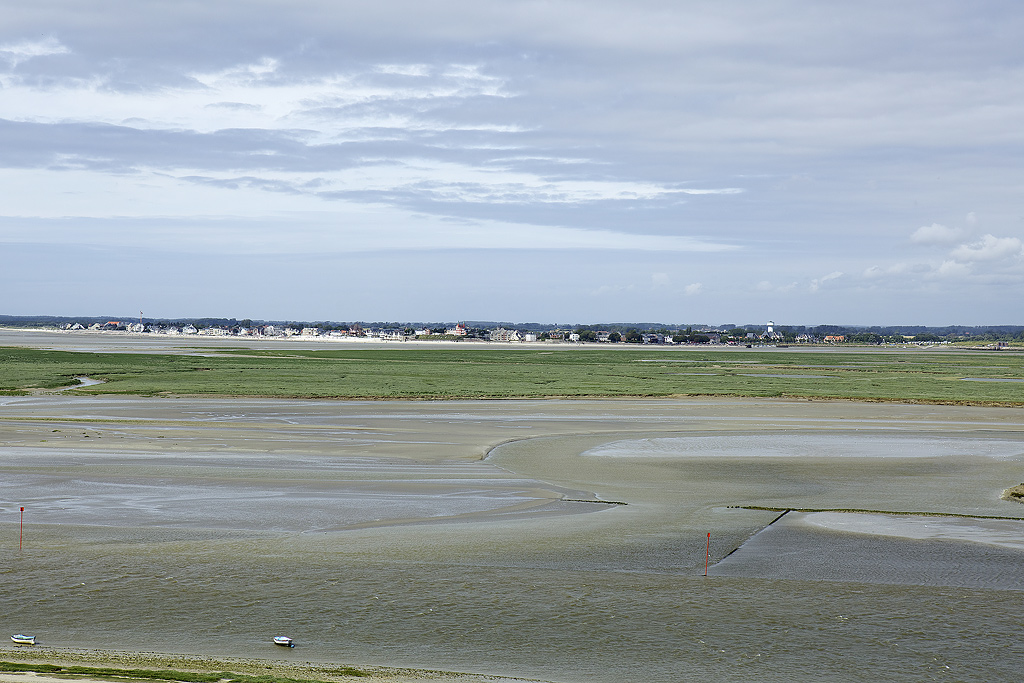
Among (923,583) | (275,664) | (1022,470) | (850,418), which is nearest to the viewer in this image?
(275,664)

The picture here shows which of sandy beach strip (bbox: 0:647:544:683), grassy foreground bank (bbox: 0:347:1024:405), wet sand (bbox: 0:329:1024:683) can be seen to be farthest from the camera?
grassy foreground bank (bbox: 0:347:1024:405)

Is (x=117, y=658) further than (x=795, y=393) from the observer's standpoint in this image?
No

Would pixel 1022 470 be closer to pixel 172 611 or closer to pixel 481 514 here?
pixel 481 514

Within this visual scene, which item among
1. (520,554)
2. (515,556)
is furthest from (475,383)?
(515,556)

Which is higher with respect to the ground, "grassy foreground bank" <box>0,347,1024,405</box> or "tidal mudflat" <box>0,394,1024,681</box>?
"grassy foreground bank" <box>0,347,1024,405</box>

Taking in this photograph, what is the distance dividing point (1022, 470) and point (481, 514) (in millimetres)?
17100

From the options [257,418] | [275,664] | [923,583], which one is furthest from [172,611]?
[257,418]

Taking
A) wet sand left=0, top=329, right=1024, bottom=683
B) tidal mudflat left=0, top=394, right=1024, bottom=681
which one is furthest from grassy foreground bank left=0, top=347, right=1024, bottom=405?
wet sand left=0, top=329, right=1024, bottom=683

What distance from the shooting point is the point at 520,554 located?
16078 millimetres

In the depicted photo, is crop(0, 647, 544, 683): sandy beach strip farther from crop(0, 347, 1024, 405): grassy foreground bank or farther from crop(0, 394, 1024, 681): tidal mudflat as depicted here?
crop(0, 347, 1024, 405): grassy foreground bank

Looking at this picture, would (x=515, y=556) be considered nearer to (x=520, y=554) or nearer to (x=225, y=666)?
(x=520, y=554)

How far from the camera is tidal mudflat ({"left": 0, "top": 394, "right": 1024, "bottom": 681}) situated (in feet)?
37.6

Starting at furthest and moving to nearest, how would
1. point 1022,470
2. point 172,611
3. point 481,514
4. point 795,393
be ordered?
1. point 795,393
2. point 1022,470
3. point 481,514
4. point 172,611

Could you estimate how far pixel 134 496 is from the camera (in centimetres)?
2044
